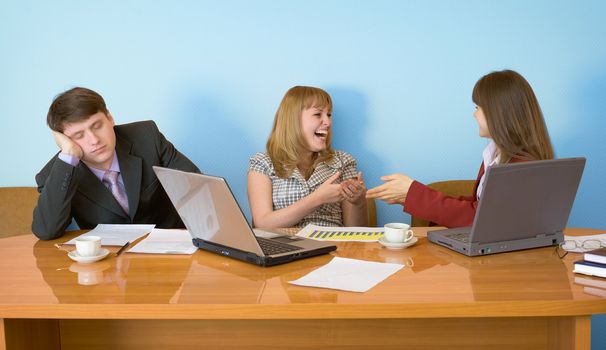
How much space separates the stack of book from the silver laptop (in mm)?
648

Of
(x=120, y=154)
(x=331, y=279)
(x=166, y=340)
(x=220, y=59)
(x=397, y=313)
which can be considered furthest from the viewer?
(x=220, y=59)

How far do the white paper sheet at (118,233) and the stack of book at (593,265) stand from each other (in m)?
1.30

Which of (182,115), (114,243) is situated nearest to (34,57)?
(182,115)

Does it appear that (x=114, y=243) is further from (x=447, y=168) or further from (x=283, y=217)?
(x=447, y=168)

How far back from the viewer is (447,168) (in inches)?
112

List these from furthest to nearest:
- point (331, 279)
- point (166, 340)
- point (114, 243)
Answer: point (114, 243) < point (166, 340) < point (331, 279)

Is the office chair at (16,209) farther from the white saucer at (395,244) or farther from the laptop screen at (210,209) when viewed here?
the white saucer at (395,244)

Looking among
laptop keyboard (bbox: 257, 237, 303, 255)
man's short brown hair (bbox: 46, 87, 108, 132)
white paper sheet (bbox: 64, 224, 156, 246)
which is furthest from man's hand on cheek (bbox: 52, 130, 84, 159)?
laptop keyboard (bbox: 257, 237, 303, 255)

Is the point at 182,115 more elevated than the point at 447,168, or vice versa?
the point at 182,115

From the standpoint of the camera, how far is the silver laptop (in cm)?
149

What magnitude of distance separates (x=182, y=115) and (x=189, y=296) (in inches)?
67.2

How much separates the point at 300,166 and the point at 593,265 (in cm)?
141

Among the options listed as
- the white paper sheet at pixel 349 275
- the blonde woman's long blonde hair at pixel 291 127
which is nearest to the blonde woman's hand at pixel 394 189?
the white paper sheet at pixel 349 275

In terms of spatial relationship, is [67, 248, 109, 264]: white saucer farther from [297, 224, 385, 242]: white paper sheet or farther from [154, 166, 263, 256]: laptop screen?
[297, 224, 385, 242]: white paper sheet
